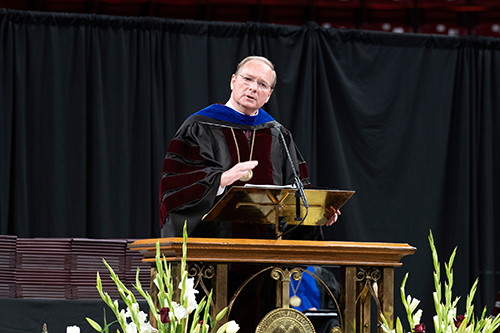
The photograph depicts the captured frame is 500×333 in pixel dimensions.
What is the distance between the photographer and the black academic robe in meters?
2.90

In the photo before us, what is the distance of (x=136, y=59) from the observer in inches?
222

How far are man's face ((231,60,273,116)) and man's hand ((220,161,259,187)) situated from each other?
0.64 m

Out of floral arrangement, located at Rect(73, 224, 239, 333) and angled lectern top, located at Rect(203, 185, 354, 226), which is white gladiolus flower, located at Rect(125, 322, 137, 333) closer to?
floral arrangement, located at Rect(73, 224, 239, 333)

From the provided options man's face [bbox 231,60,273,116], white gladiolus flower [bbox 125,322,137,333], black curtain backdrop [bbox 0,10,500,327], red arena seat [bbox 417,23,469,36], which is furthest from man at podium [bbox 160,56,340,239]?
red arena seat [bbox 417,23,469,36]

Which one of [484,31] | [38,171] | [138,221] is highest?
[484,31]

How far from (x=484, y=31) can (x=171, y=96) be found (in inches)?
123

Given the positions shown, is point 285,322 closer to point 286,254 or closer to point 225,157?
point 286,254

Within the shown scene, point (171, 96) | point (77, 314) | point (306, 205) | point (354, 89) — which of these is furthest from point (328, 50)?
point (306, 205)

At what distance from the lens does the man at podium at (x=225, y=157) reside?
2910mm

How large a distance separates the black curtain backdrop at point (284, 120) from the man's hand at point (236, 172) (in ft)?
9.59

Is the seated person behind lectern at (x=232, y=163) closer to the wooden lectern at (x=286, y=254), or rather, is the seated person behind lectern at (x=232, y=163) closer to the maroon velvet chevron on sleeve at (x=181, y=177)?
the maroon velvet chevron on sleeve at (x=181, y=177)

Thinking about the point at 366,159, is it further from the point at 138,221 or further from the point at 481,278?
the point at 138,221

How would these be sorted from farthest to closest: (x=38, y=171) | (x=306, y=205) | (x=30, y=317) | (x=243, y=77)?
(x=38, y=171) → (x=30, y=317) → (x=243, y=77) → (x=306, y=205)

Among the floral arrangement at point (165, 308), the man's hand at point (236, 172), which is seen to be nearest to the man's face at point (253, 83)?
the man's hand at point (236, 172)
